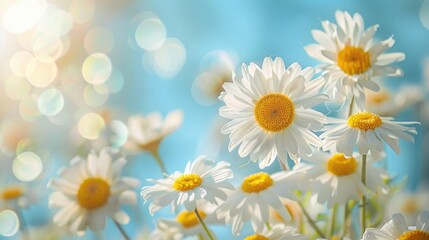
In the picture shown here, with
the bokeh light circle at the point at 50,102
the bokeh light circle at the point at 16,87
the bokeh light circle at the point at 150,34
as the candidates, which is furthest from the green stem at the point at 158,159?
the bokeh light circle at the point at 150,34

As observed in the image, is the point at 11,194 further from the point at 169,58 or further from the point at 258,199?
Result: the point at 169,58

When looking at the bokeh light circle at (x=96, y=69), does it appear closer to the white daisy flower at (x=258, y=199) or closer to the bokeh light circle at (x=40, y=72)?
the bokeh light circle at (x=40, y=72)

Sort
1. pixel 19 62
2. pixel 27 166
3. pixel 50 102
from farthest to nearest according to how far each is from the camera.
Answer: pixel 19 62 → pixel 50 102 → pixel 27 166

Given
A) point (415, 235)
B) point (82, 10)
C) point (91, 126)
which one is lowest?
point (415, 235)

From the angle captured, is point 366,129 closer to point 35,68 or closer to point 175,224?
point 175,224

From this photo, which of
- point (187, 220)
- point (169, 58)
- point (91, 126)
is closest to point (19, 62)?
point (169, 58)

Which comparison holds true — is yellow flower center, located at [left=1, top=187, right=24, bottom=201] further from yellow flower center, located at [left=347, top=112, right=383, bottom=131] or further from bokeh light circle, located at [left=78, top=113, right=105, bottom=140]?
yellow flower center, located at [left=347, top=112, right=383, bottom=131]
